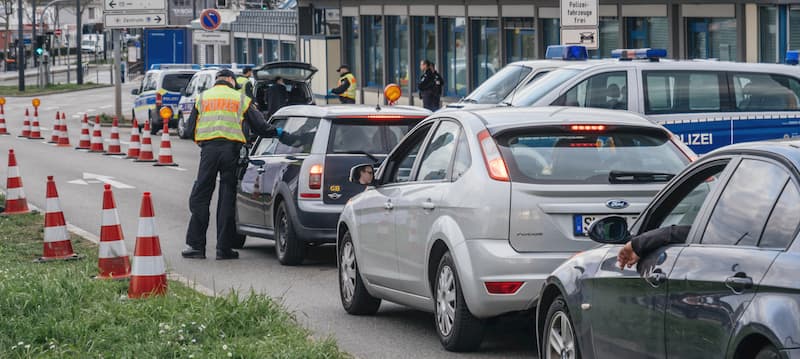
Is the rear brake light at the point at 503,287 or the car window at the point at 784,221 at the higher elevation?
the car window at the point at 784,221

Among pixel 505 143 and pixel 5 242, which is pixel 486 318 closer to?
pixel 505 143

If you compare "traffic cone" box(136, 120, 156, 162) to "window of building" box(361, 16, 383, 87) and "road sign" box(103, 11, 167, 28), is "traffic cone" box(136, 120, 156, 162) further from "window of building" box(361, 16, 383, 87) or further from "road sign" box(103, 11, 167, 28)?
"window of building" box(361, 16, 383, 87)

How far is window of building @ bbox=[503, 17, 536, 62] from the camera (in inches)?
1454

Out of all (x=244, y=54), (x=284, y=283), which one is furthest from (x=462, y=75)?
(x=284, y=283)

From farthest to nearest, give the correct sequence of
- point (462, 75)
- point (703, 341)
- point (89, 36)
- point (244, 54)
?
point (89, 36)
point (244, 54)
point (462, 75)
point (703, 341)

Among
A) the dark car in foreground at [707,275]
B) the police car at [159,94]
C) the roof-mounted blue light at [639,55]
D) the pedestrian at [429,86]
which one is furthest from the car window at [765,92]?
the police car at [159,94]

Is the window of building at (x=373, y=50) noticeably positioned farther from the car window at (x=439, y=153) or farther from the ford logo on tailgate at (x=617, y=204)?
the ford logo on tailgate at (x=617, y=204)

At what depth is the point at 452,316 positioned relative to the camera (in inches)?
338

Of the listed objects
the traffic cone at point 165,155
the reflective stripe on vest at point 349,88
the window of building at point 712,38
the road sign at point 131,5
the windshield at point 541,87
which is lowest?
the traffic cone at point 165,155

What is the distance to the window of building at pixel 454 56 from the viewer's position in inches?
1607

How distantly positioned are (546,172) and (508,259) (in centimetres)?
58

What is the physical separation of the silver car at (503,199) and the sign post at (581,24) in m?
10.3

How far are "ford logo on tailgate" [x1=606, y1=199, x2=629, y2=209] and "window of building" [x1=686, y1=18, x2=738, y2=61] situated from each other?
20.6m

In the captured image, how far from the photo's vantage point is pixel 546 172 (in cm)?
845
